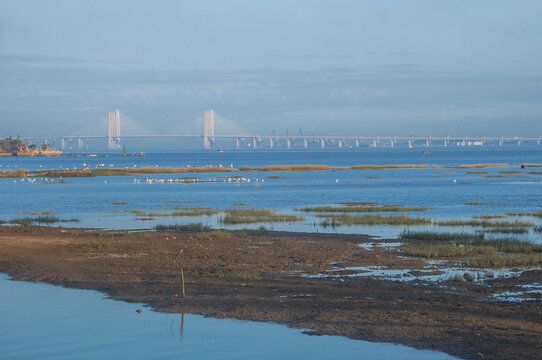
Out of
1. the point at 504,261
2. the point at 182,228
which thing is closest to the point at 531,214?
the point at 182,228

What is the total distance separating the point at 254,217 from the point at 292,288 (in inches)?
754

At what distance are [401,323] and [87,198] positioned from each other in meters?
41.7

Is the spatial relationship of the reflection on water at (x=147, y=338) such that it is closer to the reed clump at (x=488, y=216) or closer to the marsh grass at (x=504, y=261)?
the marsh grass at (x=504, y=261)

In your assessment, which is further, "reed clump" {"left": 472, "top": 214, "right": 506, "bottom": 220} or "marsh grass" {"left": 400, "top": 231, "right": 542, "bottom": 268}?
"reed clump" {"left": 472, "top": 214, "right": 506, "bottom": 220}

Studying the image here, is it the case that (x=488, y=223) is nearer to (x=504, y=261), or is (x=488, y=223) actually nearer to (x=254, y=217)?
(x=254, y=217)

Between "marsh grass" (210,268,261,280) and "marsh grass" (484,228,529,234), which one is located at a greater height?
"marsh grass" (210,268,261,280)

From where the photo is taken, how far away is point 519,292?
15891 mm

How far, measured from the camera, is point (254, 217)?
35.4 metres

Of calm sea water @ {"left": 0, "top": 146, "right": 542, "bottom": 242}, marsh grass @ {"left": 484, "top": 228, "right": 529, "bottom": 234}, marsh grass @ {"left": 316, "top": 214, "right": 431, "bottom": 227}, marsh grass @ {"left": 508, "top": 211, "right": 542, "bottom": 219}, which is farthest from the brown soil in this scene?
marsh grass @ {"left": 508, "top": 211, "right": 542, "bottom": 219}

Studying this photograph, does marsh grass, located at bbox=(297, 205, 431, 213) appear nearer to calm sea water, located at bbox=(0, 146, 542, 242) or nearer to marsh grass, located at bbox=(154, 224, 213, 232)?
calm sea water, located at bbox=(0, 146, 542, 242)

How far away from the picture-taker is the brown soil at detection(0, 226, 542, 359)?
12.5m

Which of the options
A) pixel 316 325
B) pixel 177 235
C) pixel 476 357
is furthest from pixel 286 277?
pixel 177 235

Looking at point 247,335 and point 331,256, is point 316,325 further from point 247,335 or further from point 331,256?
point 331,256

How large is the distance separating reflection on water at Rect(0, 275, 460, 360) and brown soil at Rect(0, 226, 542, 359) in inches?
20.0
